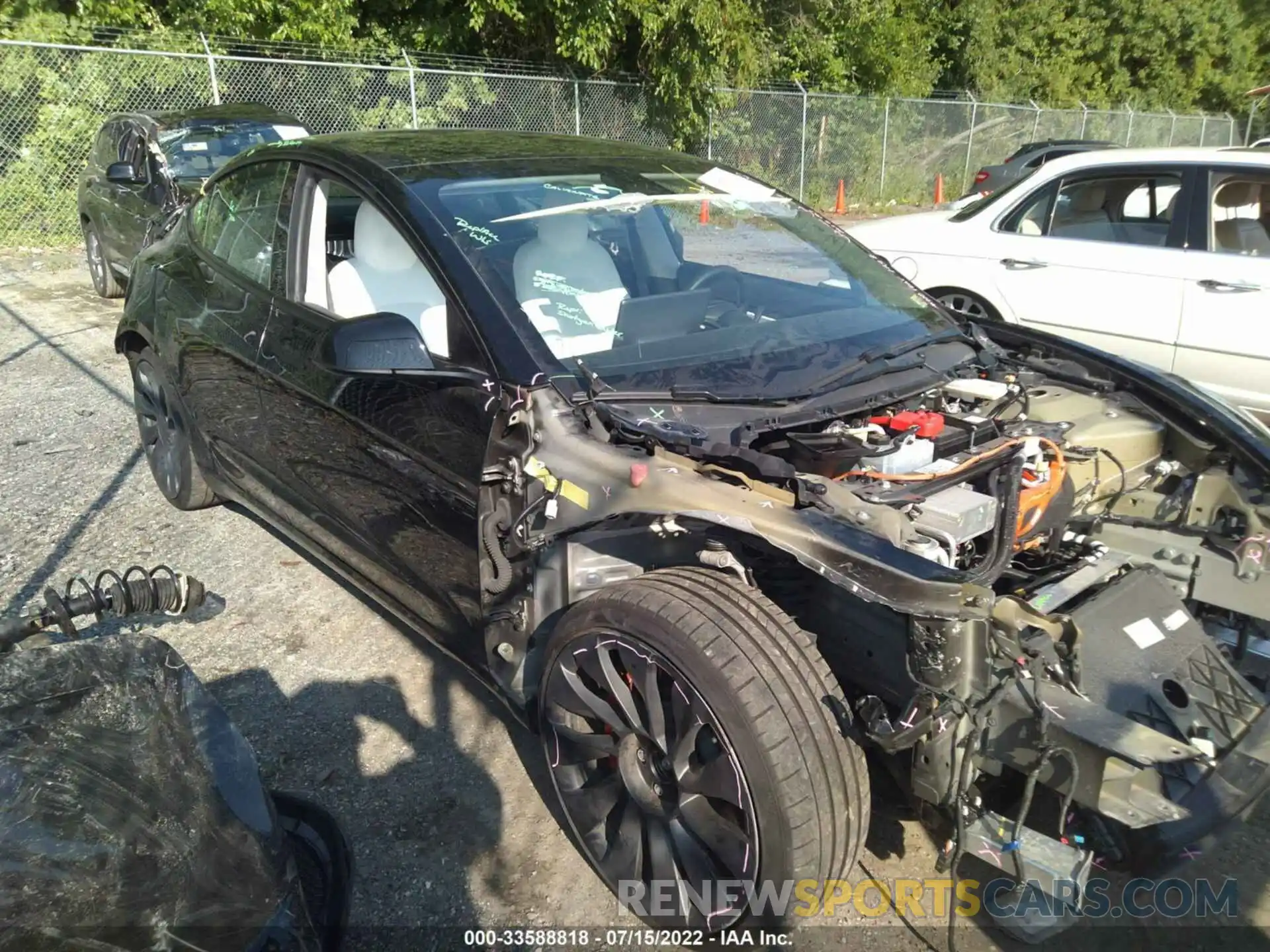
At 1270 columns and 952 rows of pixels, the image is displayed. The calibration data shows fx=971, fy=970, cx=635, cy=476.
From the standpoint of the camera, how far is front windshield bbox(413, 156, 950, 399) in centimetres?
278

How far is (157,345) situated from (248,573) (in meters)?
1.11

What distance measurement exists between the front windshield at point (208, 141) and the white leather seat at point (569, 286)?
655 cm

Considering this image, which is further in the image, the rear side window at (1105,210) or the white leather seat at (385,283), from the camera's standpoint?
the rear side window at (1105,210)

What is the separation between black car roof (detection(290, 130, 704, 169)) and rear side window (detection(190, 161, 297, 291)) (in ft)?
0.68

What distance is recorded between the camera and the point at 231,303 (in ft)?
12.1

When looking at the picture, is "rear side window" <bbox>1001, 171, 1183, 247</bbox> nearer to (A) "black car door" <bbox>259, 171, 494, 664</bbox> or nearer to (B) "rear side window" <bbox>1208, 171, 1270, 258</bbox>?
(B) "rear side window" <bbox>1208, 171, 1270, 258</bbox>

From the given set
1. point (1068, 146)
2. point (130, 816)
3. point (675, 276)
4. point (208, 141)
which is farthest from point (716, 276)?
point (1068, 146)

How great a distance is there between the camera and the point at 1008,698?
208cm

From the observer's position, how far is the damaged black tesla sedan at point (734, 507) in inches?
81.1

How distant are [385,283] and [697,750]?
195cm

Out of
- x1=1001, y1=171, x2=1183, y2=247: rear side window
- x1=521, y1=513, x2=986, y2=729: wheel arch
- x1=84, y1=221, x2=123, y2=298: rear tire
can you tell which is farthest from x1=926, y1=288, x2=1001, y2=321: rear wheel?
x1=84, y1=221, x2=123, y2=298: rear tire

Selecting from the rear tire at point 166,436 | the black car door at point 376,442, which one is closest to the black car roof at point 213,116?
the rear tire at point 166,436

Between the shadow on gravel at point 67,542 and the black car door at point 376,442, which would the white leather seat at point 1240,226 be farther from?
the shadow on gravel at point 67,542

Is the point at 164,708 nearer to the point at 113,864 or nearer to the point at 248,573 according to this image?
the point at 113,864
